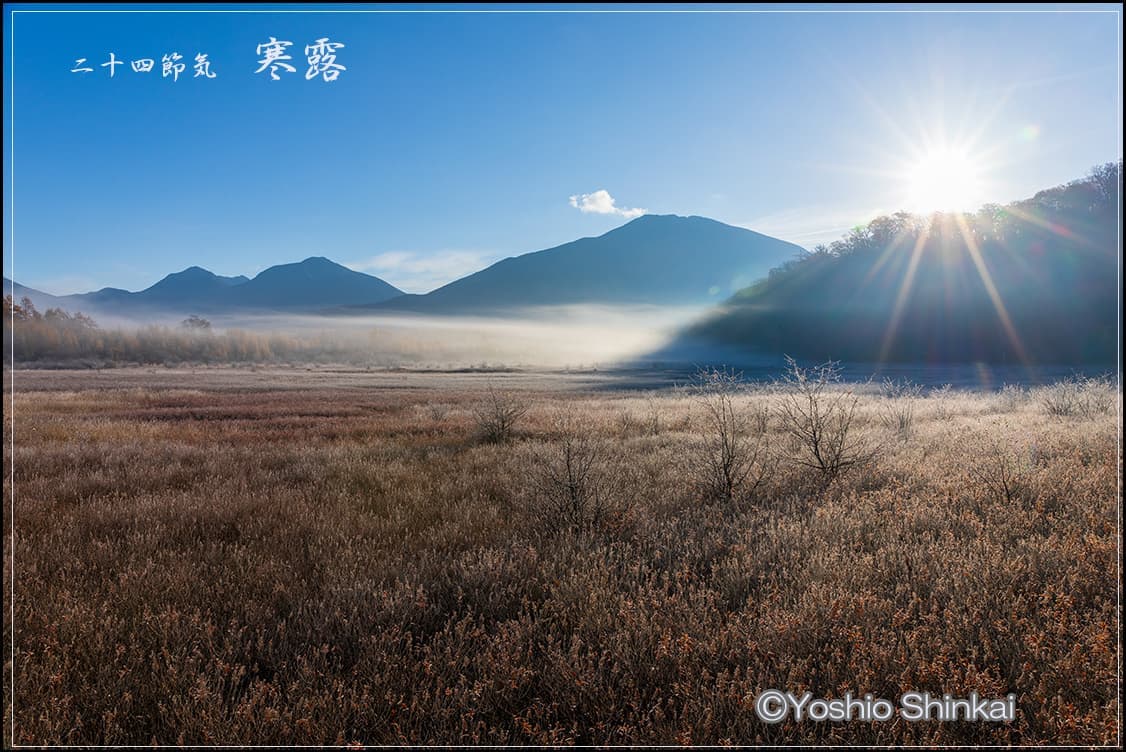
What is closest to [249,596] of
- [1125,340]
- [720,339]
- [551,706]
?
[551,706]

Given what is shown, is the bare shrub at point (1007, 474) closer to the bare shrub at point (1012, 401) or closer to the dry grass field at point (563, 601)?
the dry grass field at point (563, 601)

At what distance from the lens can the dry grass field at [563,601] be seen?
2.89 meters

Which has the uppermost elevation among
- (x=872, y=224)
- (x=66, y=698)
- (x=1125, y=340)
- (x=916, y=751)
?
(x=872, y=224)

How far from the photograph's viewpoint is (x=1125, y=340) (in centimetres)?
300

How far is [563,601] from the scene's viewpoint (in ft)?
13.1

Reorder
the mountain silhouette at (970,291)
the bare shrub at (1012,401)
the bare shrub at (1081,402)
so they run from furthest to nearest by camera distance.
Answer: the mountain silhouette at (970,291) < the bare shrub at (1012,401) < the bare shrub at (1081,402)

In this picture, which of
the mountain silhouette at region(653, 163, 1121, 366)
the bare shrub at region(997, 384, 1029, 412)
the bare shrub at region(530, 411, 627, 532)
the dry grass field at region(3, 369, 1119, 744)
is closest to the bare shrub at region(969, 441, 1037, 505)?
the dry grass field at region(3, 369, 1119, 744)

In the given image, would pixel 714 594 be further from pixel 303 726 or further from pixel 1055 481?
pixel 1055 481

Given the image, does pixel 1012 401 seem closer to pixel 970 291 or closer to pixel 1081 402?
pixel 1081 402

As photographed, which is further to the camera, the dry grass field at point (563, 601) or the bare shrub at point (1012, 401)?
the bare shrub at point (1012, 401)

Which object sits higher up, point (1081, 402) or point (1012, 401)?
point (1081, 402)

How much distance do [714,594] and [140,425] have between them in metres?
17.2

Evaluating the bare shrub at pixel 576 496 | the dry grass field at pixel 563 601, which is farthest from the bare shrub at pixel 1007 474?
the bare shrub at pixel 576 496

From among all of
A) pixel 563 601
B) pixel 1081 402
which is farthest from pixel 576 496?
pixel 1081 402
